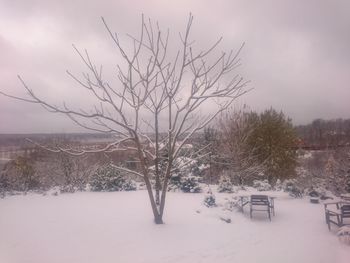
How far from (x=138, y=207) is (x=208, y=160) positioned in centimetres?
632

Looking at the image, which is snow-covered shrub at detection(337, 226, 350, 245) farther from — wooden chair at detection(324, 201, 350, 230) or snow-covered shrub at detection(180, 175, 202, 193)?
snow-covered shrub at detection(180, 175, 202, 193)

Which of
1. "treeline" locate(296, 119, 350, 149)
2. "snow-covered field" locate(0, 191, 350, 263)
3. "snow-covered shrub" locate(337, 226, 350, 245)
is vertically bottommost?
"snow-covered field" locate(0, 191, 350, 263)

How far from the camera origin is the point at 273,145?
1130 cm

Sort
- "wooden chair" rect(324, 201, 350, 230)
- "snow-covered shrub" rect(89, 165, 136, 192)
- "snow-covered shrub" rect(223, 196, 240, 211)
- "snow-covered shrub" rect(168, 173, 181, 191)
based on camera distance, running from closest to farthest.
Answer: "wooden chair" rect(324, 201, 350, 230) → "snow-covered shrub" rect(223, 196, 240, 211) → "snow-covered shrub" rect(89, 165, 136, 192) → "snow-covered shrub" rect(168, 173, 181, 191)

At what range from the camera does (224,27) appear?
4.23m

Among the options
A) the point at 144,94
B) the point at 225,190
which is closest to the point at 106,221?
the point at 144,94

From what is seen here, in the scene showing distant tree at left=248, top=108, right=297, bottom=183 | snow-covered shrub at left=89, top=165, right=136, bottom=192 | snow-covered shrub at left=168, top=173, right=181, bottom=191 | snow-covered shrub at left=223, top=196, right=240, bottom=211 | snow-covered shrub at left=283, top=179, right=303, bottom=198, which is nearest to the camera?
snow-covered shrub at left=223, top=196, right=240, bottom=211

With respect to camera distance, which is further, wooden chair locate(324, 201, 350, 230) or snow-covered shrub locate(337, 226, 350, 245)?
wooden chair locate(324, 201, 350, 230)

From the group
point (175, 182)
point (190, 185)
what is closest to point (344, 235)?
point (190, 185)

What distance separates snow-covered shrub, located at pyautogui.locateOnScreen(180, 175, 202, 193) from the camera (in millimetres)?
8787

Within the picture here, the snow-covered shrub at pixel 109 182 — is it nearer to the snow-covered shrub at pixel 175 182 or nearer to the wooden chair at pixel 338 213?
the snow-covered shrub at pixel 175 182

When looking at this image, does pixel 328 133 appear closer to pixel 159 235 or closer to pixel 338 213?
pixel 338 213

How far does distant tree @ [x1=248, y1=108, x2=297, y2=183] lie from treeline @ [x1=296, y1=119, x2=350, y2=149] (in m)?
6.50

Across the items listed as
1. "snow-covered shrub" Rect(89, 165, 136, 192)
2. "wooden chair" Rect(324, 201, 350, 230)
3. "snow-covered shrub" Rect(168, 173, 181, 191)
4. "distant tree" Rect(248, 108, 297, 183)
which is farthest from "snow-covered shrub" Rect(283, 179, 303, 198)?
"snow-covered shrub" Rect(89, 165, 136, 192)
